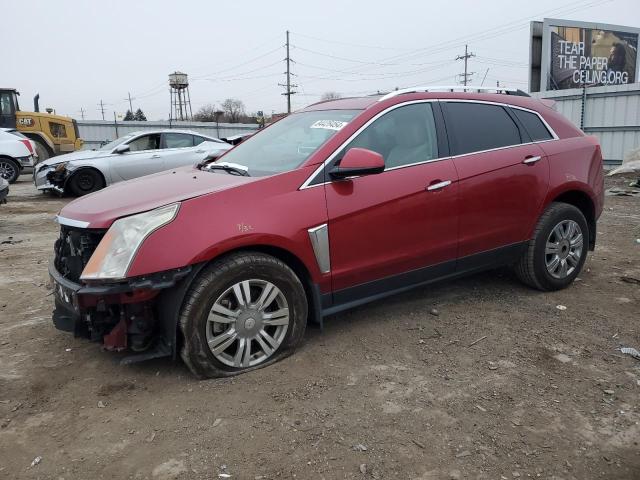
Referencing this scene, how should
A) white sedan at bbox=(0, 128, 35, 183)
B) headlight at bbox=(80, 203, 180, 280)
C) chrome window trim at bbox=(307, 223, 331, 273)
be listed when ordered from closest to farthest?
headlight at bbox=(80, 203, 180, 280), chrome window trim at bbox=(307, 223, 331, 273), white sedan at bbox=(0, 128, 35, 183)

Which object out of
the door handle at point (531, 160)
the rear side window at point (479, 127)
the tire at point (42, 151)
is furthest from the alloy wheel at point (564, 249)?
the tire at point (42, 151)

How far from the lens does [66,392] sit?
303cm

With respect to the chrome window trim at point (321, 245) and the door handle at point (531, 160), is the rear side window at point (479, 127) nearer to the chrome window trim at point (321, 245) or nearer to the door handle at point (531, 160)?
the door handle at point (531, 160)

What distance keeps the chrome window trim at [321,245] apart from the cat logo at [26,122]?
19.7 meters

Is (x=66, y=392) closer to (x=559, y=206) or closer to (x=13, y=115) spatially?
(x=559, y=206)

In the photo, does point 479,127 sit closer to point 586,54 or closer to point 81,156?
point 81,156

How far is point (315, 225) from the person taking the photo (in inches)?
127

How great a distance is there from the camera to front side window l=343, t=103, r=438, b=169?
359 cm

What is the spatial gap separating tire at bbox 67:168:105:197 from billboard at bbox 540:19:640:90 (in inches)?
671

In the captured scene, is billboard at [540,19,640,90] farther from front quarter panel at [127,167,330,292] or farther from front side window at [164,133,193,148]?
front quarter panel at [127,167,330,292]

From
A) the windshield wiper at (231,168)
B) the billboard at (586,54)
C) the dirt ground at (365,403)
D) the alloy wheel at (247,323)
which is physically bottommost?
the dirt ground at (365,403)

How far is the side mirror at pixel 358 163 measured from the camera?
10.6 feet

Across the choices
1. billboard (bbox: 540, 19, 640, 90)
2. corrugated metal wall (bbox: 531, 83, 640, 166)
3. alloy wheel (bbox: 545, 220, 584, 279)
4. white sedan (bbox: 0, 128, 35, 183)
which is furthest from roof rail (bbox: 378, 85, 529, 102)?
billboard (bbox: 540, 19, 640, 90)

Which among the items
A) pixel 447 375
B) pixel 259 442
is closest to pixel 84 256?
pixel 259 442
